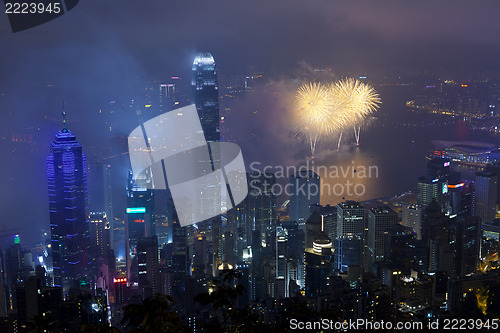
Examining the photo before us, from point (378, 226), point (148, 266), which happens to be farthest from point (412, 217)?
point (148, 266)

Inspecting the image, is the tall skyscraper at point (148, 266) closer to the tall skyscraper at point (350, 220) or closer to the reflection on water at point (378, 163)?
the tall skyscraper at point (350, 220)

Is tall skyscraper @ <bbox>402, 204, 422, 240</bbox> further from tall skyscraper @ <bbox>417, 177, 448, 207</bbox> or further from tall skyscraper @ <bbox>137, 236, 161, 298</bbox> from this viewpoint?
tall skyscraper @ <bbox>137, 236, 161, 298</bbox>

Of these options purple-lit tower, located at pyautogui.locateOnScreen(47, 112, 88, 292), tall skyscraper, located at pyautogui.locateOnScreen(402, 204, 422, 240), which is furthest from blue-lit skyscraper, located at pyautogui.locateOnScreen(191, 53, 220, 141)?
tall skyscraper, located at pyautogui.locateOnScreen(402, 204, 422, 240)

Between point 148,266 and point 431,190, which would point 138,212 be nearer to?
point 148,266

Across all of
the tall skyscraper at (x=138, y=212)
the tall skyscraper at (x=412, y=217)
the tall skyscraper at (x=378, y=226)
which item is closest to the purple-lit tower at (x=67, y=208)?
the tall skyscraper at (x=138, y=212)

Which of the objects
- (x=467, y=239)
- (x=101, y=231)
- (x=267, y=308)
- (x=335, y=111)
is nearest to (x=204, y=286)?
(x=267, y=308)

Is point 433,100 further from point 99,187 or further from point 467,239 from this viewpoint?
point 99,187
